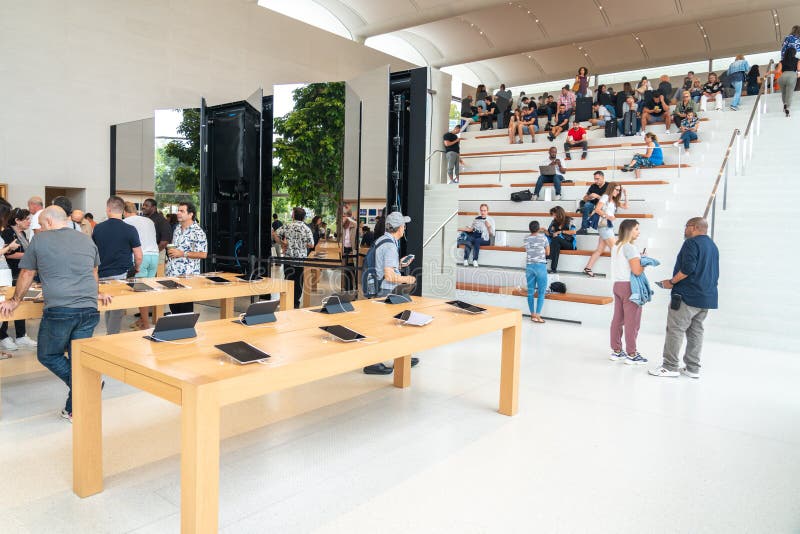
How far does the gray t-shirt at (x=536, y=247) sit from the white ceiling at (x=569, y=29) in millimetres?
7680

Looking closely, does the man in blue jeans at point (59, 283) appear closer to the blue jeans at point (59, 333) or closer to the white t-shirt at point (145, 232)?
the blue jeans at point (59, 333)

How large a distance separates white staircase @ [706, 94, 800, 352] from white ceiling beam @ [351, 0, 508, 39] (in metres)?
7.08

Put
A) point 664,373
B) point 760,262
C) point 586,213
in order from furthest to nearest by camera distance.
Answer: point 586,213, point 760,262, point 664,373

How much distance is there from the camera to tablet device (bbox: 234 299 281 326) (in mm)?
3527

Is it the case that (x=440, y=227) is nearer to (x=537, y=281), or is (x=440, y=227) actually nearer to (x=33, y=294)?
(x=537, y=281)

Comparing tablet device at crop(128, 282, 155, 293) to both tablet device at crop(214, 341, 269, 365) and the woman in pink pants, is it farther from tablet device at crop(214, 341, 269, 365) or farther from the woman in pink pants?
the woman in pink pants

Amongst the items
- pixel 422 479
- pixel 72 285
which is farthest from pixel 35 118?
pixel 422 479

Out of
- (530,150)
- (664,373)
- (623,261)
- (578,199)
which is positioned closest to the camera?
(664,373)

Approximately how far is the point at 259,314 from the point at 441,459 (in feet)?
4.66

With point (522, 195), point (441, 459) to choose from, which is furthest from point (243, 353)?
point (522, 195)

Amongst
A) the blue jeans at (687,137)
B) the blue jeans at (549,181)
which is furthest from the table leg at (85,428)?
the blue jeans at (687,137)

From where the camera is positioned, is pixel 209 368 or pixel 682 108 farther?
pixel 682 108

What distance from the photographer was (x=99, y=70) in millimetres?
9500

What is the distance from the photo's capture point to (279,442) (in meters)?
3.60
